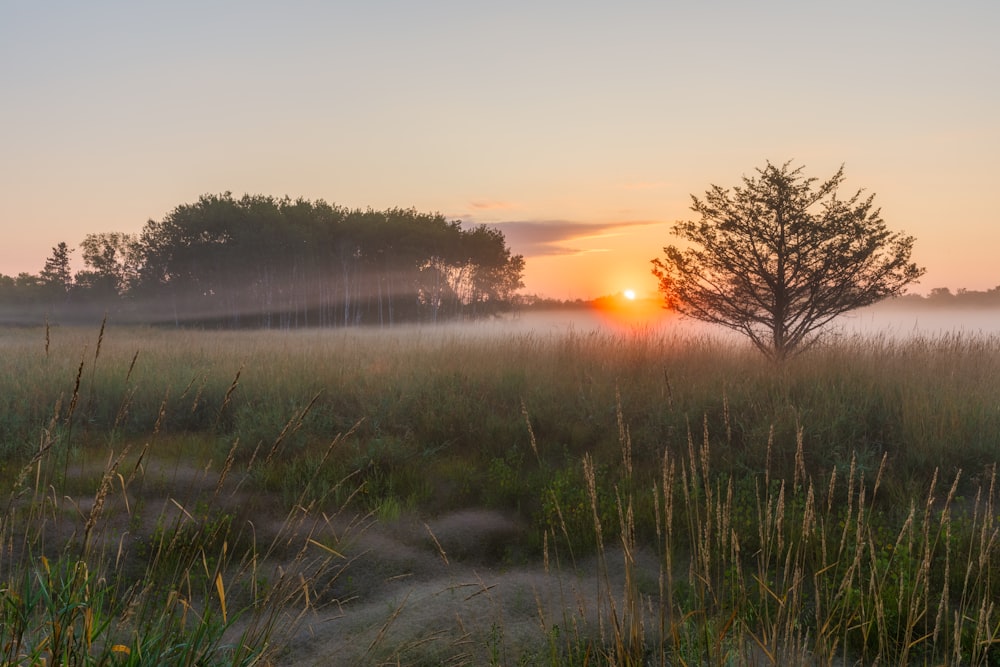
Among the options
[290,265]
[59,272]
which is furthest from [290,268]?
[59,272]

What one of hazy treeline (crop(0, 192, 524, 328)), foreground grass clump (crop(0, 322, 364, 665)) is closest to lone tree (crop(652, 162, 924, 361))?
foreground grass clump (crop(0, 322, 364, 665))

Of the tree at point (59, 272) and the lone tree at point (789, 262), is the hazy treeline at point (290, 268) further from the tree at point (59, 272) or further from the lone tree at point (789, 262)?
the lone tree at point (789, 262)

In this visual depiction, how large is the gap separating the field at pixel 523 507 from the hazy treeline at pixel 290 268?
106 feet

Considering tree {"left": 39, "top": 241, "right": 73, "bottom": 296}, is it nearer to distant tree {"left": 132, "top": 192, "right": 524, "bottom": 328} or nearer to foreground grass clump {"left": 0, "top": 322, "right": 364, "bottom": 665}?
distant tree {"left": 132, "top": 192, "right": 524, "bottom": 328}

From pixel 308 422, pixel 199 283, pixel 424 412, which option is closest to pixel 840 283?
pixel 424 412

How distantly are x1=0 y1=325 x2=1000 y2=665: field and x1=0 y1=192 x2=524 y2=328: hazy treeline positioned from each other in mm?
32203

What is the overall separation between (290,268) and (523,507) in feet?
133

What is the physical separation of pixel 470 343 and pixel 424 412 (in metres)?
5.72

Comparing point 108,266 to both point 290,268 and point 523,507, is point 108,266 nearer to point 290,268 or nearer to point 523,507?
point 290,268

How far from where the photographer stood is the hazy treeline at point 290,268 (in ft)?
145

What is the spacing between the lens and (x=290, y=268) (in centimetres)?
4519

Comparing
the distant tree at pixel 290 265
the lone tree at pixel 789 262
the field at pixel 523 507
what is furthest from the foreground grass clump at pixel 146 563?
the distant tree at pixel 290 265

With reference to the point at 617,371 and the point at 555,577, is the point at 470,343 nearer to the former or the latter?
the point at 617,371

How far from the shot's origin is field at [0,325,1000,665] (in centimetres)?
334
